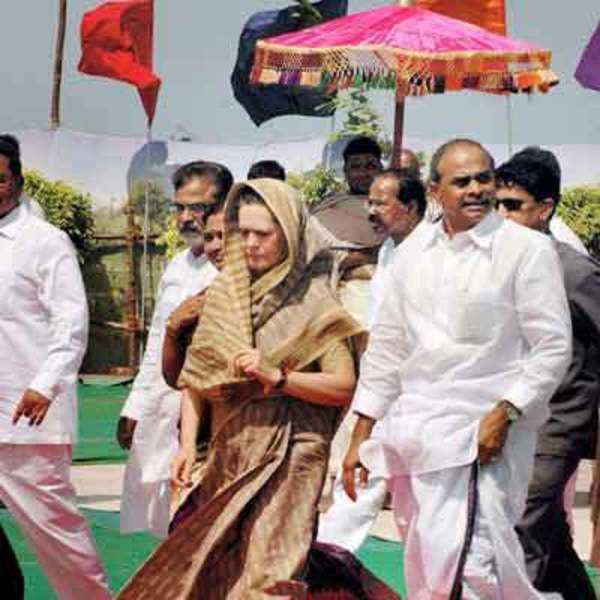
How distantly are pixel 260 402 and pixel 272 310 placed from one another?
12.2 inches

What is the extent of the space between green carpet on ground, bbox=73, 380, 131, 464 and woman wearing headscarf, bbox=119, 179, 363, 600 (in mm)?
7067

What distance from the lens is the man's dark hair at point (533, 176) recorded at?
24.6ft

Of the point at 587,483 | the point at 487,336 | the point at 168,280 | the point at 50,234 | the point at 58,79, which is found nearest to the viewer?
the point at 487,336

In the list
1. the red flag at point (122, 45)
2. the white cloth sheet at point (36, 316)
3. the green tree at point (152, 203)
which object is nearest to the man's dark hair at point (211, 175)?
the white cloth sheet at point (36, 316)

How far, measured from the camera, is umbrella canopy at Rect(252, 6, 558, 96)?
12312mm

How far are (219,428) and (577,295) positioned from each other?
1.54m

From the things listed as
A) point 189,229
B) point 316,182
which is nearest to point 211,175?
point 189,229

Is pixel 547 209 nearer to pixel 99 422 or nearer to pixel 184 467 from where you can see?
pixel 184 467

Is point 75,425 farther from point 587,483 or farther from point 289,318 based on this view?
point 587,483

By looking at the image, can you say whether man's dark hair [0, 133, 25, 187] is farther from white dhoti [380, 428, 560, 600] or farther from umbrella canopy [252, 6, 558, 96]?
umbrella canopy [252, 6, 558, 96]

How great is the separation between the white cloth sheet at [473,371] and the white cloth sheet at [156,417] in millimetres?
1820

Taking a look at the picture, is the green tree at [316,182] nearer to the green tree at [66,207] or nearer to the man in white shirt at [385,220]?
the green tree at [66,207]

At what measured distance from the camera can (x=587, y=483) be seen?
12.6 m

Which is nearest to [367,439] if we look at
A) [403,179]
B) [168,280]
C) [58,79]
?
[168,280]
